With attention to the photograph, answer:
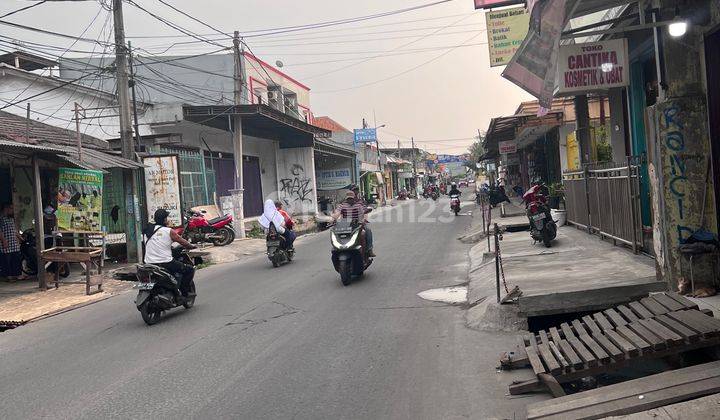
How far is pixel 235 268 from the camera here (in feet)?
45.3

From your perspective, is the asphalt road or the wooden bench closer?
the wooden bench

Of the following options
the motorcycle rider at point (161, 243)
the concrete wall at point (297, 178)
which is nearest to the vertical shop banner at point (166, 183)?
the motorcycle rider at point (161, 243)

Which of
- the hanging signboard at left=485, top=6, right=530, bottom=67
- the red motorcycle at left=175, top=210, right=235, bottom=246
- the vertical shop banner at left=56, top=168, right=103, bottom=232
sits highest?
the hanging signboard at left=485, top=6, right=530, bottom=67

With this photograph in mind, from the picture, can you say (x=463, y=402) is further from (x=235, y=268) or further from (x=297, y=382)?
(x=235, y=268)

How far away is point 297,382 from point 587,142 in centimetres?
1109

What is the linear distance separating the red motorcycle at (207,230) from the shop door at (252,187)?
8681mm

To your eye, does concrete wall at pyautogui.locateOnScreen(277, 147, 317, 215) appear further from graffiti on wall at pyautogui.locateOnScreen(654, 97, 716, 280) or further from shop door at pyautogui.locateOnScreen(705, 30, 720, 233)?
graffiti on wall at pyautogui.locateOnScreen(654, 97, 716, 280)

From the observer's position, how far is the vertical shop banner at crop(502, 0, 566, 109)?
5.59 metres

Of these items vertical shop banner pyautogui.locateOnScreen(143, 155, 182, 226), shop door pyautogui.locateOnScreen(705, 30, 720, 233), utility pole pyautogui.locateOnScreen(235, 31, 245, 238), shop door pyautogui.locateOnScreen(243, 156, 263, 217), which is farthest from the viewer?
shop door pyautogui.locateOnScreen(243, 156, 263, 217)

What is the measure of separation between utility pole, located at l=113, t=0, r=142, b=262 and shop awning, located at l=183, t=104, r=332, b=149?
517cm

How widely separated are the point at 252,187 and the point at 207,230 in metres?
10.3

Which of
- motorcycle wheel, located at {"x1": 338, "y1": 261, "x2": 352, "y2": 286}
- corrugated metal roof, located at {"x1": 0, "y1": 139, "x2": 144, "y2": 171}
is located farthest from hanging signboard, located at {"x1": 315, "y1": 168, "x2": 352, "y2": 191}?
motorcycle wheel, located at {"x1": 338, "y1": 261, "x2": 352, "y2": 286}

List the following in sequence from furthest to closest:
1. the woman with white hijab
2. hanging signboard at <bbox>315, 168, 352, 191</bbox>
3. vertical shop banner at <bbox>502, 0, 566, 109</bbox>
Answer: hanging signboard at <bbox>315, 168, 352, 191</bbox> < the woman with white hijab < vertical shop banner at <bbox>502, 0, 566, 109</bbox>

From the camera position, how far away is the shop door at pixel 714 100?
6430 mm
